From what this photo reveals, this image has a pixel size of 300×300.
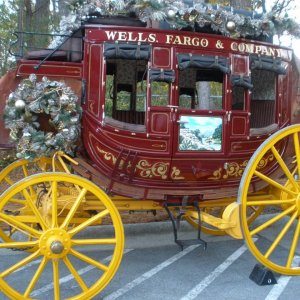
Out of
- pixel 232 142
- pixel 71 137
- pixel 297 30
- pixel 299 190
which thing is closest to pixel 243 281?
pixel 299 190

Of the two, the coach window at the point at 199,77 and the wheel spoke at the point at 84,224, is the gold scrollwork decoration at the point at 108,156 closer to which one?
the wheel spoke at the point at 84,224

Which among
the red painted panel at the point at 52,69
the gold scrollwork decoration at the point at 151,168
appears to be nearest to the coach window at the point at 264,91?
the gold scrollwork decoration at the point at 151,168

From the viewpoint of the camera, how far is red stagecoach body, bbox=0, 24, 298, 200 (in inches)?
163

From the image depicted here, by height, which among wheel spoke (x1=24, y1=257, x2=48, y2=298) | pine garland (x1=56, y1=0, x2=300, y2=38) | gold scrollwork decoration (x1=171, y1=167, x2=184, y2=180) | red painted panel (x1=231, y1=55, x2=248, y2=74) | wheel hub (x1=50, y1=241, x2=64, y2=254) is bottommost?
wheel spoke (x1=24, y1=257, x2=48, y2=298)

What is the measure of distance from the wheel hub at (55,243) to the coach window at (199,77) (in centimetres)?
181

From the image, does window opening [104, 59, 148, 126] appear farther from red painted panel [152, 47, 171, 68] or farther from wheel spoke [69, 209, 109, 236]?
wheel spoke [69, 209, 109, 236]

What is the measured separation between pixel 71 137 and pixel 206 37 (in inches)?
60.5

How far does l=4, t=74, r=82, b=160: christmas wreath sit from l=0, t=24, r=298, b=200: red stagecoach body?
173mm

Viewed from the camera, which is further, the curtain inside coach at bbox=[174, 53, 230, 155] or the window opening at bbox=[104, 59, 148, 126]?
the window opening at bbox=[104, 59, 148, 126]

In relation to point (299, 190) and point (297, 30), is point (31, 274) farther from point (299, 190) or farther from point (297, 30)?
point (297, 30)

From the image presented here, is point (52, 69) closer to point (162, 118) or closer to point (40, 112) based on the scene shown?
point (40, 112)

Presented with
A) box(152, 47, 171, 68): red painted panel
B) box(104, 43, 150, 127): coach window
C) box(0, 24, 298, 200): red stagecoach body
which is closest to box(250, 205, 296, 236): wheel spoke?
box(0, 24, 298, 200): red stagecoach body

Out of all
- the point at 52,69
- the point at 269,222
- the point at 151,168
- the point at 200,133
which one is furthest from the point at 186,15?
the point at 269,222

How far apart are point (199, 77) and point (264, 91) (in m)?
0.78
